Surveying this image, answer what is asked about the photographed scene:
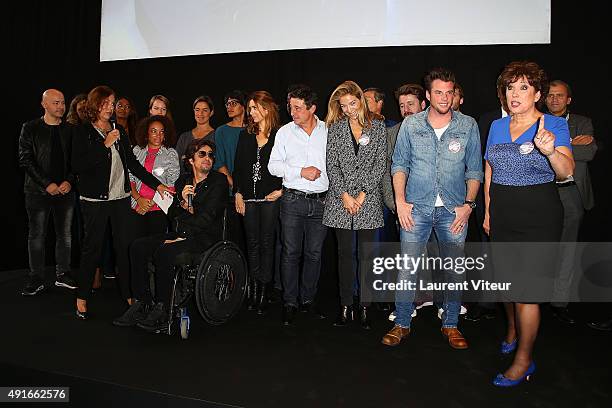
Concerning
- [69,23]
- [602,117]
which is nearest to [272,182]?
[602,117]

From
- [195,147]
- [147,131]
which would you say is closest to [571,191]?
[195,147]

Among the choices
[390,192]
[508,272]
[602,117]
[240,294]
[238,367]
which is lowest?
[238,367]

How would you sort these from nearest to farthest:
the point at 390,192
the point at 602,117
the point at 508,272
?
the point at 508,272
the point at 390,192
the point at 602,117

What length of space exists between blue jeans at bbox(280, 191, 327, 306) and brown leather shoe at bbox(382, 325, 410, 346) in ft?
A: 2.10

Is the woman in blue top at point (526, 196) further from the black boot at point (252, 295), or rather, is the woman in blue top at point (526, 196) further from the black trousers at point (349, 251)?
the black boot at point (252, 295)

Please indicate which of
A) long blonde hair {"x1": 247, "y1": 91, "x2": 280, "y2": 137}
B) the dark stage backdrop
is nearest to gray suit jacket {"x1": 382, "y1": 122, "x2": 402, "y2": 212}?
long blonde hair {"x1": 247, "y1": 91, "x2": 280, "y2": 137}

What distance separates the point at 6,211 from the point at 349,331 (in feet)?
14.3

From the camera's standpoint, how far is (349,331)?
9.30ft

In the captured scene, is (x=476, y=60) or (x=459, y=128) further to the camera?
(x=476, y=60)

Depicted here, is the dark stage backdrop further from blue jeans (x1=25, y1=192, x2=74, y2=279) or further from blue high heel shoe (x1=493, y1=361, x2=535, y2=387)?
blue high heel shoe (x1=493, y1=361, x2=535, y2=387)

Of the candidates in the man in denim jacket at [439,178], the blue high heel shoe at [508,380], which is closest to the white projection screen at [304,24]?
the man in denim jacket at [439,178]

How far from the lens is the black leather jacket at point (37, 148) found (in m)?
3.60

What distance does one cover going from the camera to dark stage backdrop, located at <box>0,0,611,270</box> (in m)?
3.83

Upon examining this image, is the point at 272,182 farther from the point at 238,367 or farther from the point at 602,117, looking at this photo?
the point at 602,117
